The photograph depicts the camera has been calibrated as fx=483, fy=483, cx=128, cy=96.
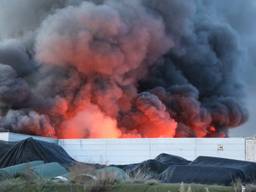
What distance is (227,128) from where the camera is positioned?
5331 cm

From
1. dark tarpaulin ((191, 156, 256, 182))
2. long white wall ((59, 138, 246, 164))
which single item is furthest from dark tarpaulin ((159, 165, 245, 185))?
long white wall ((59, 138, 246, 164))

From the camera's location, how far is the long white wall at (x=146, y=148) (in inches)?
1226

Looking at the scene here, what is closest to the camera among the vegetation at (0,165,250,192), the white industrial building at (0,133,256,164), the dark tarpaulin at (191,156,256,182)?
the vegetation at (0,165,250,192)

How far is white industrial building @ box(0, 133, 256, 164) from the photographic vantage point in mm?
31031

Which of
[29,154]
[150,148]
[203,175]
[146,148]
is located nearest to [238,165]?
[203,175]

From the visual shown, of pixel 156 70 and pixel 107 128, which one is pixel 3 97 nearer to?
pixel 107 128

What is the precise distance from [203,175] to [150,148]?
2051 centimetres

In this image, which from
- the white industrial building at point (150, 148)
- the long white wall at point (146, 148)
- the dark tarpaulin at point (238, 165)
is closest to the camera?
the dark tarpaulin at point (238, 165)

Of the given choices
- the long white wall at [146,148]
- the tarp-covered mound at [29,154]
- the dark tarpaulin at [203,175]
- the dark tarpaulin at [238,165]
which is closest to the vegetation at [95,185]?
the dark tarpaulin at [203,175]

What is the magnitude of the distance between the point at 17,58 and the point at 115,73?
9.52 metres

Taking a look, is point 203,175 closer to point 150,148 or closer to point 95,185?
point 95,185

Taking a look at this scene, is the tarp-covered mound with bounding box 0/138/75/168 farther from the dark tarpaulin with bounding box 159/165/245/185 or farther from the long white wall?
the long white wall

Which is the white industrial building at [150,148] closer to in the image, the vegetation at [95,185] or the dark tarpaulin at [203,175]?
the dark tarpaulin at [203,175]

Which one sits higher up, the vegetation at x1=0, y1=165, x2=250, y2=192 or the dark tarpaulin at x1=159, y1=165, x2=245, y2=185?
the dark tarpaulin at x1=159, y1=165, x2=245, y2=185
